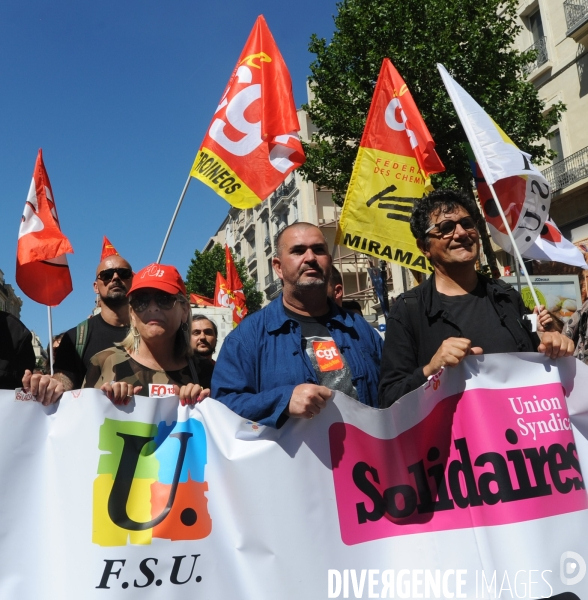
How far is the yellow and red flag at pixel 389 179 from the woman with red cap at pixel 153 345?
5.51 feet

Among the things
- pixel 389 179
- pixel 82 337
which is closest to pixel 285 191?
pixel 389 179

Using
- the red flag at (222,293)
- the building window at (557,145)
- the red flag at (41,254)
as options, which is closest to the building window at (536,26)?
the building window at (557,145)

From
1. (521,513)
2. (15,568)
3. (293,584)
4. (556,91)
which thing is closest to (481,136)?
(521,513)

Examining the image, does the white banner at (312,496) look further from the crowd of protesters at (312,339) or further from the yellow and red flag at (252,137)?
the yellow and red flag at (252,137)

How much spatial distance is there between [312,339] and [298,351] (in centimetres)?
13

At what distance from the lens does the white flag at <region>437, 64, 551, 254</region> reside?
12.4ft

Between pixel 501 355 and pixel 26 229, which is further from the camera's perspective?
pixel 26 229

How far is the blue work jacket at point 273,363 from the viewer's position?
2.71 meters

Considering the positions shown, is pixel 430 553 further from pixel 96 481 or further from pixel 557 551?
pixel 96 481

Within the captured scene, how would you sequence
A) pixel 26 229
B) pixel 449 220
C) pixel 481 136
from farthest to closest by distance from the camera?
pixel 26 229 → pixel 481 136 → pixel 449 220

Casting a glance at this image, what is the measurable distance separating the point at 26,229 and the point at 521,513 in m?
3.89

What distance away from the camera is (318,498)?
2629 mm

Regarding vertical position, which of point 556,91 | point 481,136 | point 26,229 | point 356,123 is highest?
point 556,91

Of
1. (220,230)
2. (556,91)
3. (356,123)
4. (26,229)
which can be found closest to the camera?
(26,229)
